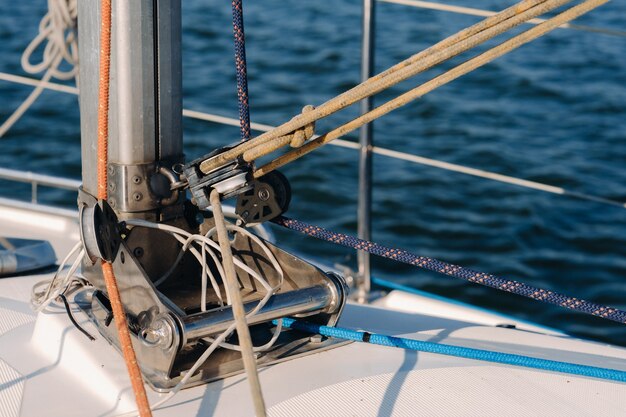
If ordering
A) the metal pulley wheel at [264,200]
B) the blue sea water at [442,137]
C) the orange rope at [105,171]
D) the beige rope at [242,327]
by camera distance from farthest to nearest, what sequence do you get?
the blue sea water at [442,137] → the metal pulley wheel at [264,200] → the orange rope at [105,171] → the beige rope at [242,327]

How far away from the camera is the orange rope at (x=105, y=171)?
1.28 meters

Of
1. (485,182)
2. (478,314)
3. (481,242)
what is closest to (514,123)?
(485,182)

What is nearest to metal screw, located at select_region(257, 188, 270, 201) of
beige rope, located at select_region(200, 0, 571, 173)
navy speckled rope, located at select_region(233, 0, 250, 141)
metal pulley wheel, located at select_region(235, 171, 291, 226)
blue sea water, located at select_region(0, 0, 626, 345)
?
metal pulley wheel, located at select_region(235, 171, 291, 226)

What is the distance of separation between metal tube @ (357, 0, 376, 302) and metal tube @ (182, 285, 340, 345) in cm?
80

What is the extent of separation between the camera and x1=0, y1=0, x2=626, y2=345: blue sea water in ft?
13.6

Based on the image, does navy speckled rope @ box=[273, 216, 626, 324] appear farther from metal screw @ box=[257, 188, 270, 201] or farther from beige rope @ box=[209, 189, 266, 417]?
beige rope @ box=[209, 189, 266, 417]

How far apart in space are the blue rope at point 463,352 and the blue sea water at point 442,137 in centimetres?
229

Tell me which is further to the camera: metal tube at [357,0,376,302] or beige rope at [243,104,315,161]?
metal tube at [357,0,376,302]

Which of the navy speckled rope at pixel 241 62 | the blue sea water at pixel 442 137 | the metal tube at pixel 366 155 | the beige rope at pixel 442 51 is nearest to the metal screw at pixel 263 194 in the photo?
the navy speckled rope at pixel 241 62

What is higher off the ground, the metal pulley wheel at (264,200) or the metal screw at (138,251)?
the metal pulley wheel at (264,200)

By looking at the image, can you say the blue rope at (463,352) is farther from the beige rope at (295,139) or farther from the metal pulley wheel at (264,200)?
the beige rope at (295,139)

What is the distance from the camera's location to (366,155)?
2.31 metres

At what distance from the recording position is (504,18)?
1.21 metres

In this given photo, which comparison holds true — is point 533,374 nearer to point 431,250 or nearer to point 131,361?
point 131,361
